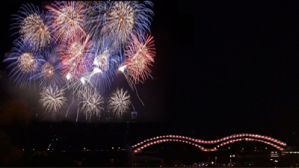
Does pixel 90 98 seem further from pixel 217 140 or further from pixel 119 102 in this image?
pixel 217 140

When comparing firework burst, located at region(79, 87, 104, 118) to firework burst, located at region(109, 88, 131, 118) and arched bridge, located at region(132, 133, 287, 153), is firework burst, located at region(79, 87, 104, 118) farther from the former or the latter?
arched bridge, located at region(132, 133, 287, 153)

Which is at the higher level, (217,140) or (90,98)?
(90,98)

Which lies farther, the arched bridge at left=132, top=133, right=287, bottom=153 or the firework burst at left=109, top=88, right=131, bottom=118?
the firework burst at left=109, top=88, right=131, bottom=118

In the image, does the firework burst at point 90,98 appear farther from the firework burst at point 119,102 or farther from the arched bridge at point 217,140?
the arched bridge at point 217,140

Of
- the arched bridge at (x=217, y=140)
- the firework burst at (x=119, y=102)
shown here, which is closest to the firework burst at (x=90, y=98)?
the firework burst at (x=119, y=102)

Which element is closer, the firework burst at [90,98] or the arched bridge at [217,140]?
the arched bridge at [217,140]

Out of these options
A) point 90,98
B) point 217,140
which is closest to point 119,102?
point 90,98

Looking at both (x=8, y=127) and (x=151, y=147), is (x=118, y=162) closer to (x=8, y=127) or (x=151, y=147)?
(x=151, y=147)

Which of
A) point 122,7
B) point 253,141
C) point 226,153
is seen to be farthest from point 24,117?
point 253,141

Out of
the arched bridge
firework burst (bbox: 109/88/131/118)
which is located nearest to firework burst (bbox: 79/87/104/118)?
firework burst (bbox: 109/88/131/118)
